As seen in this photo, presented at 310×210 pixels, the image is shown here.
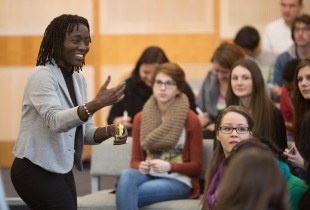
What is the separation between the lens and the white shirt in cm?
827

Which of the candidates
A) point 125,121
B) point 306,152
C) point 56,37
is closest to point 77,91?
point 56,37

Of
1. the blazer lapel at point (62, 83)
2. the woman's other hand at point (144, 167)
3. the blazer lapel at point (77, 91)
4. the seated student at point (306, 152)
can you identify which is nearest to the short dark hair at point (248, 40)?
the woman's other hand at point (144, 167)

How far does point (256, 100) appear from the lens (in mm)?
5746

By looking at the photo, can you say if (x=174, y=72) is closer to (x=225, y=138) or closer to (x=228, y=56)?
(x=228, y=56)

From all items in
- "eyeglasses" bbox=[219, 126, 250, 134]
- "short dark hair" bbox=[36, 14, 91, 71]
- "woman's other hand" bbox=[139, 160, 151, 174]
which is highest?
"short dark hair" bbox=[36, 14, 91, 71]

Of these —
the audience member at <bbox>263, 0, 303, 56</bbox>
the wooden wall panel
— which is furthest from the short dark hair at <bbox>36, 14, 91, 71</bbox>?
the wooden wall panel

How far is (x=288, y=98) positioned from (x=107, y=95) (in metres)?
2.65

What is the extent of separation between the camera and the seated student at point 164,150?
18.6 ft

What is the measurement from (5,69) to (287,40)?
324cm

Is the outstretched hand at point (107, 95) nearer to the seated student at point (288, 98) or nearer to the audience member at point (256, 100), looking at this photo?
the audience member at point (256, 100)

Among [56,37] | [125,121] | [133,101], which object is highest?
[56,37]

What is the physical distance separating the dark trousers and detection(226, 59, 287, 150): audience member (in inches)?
67.7

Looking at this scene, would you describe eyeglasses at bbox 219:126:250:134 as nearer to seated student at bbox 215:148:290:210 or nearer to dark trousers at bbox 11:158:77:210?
dark trousers at bbox 11:158:77:210

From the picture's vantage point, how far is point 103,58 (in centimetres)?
944
